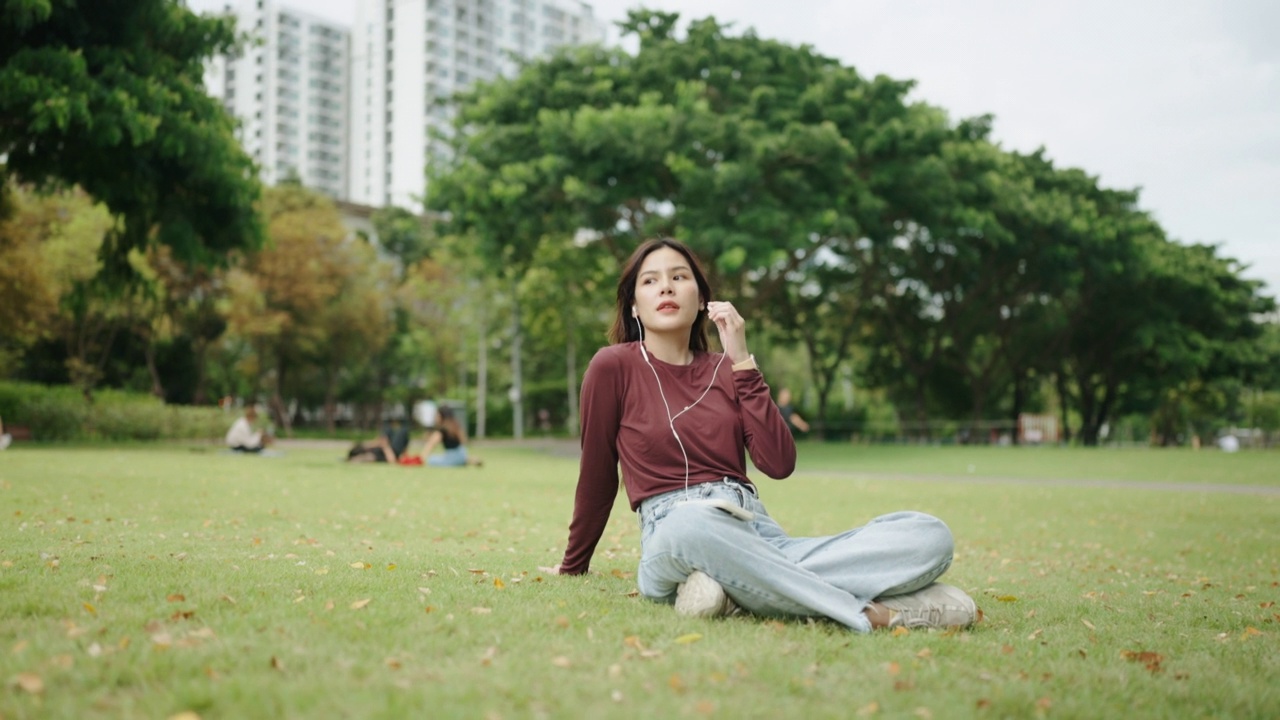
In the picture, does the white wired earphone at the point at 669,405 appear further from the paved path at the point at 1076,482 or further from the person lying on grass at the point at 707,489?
the paved path at the point at 1076,482

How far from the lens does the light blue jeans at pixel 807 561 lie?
164 inches

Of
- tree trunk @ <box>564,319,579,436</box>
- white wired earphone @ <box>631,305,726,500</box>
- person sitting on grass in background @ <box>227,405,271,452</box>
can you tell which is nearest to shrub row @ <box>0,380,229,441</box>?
person sitting on grass in background @ <box>227,405,271,452</box>

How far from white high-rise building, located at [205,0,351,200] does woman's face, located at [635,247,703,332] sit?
348 feet

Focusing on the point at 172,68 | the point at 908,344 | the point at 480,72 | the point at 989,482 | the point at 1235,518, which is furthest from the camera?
the point at 480,72

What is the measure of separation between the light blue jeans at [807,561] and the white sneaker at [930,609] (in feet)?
0.15

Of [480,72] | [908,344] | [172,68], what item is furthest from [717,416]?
[480,72]

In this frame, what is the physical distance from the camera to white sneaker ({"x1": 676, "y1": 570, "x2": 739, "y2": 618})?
4.25 metres

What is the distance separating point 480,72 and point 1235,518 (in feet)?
321

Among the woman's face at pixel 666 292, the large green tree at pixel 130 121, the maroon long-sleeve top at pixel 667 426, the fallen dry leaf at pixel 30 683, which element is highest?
the large green tree at pixel 130 121

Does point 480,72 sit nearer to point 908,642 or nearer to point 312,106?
point 312,106

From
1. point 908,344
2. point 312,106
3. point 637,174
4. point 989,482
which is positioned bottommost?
point 989,482

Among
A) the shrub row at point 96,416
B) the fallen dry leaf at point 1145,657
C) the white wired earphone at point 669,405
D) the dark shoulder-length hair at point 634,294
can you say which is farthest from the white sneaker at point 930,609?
the shrub row at point 96,416

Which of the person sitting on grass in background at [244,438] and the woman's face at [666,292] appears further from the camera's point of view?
the person sitting on grass in background at [244,438]

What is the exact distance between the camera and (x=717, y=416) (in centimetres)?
473
